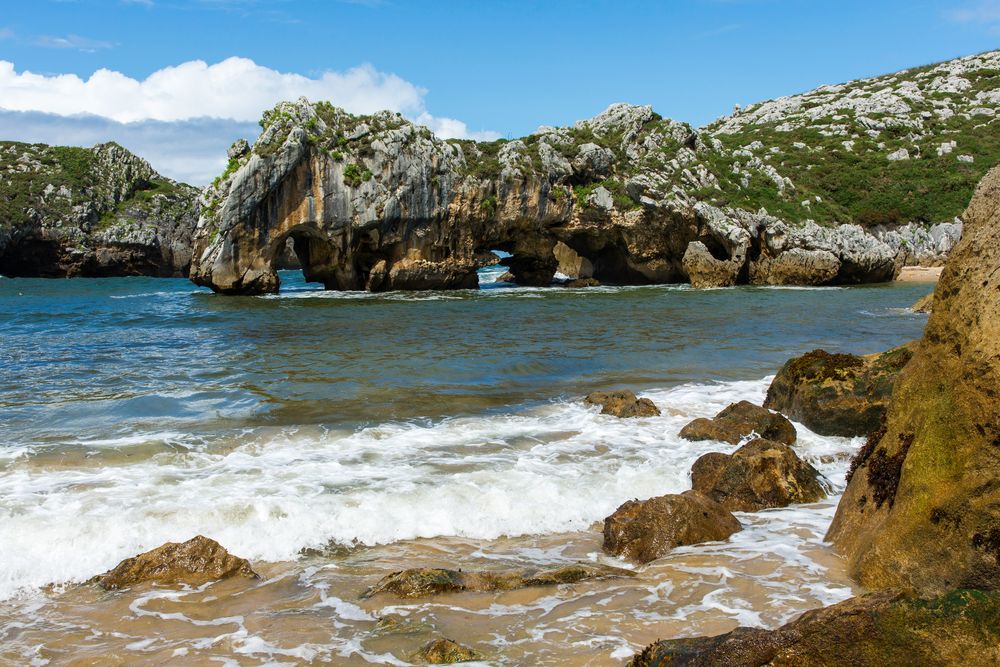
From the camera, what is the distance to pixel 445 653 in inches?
190

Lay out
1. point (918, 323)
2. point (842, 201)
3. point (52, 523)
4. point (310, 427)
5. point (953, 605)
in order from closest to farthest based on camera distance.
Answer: point (953, 605), point (52, 523), point (310, 427), point (918, 323), point (842, 201)

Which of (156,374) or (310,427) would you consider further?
(156,374)

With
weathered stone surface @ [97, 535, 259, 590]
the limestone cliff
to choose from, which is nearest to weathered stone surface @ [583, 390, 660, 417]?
weathered stone surface @ [97, 535, 259, 590]

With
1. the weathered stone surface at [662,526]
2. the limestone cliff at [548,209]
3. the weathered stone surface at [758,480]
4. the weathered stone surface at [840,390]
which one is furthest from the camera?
the limestone cliff at [548,209]

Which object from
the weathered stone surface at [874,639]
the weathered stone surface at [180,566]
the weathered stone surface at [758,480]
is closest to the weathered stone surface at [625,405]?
the weathered stone surface at [758,480]

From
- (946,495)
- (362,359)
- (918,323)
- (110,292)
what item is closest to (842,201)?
(918,323)

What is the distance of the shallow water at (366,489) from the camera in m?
5.43

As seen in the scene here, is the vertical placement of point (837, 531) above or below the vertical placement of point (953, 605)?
below

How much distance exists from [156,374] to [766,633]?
15907 millimetres

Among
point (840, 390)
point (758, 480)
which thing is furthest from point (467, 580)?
point (840, 390)

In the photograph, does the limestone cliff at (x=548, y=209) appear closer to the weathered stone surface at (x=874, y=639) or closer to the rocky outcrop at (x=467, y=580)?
the rocky outcrop at (x=467, y=580)

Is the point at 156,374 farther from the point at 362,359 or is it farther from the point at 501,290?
the point at 501,290

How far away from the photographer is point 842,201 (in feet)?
182

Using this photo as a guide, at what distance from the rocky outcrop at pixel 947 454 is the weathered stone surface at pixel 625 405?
19.5 feet
